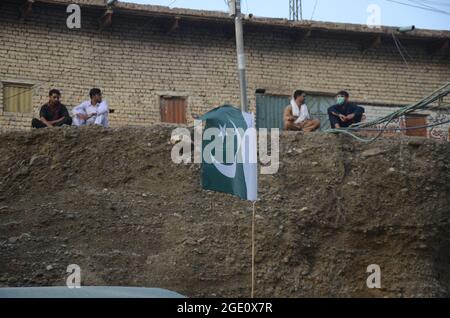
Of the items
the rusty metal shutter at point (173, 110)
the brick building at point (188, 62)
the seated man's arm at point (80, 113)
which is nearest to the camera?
the seated man's arm at point (80, 113)

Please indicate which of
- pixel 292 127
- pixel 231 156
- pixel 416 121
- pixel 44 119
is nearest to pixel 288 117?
pixel 292 127

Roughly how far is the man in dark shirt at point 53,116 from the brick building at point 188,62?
3.54 meters

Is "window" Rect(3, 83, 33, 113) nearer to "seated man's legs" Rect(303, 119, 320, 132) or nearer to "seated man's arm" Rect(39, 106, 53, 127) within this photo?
"seated man's arm" Rect(39, 106, 53, 127)

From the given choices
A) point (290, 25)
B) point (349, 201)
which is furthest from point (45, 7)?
point (349, 201)

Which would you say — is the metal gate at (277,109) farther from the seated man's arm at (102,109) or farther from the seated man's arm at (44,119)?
the seated man's arm at (44,119)

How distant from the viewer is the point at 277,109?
76.0 feet

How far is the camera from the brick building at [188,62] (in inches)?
846

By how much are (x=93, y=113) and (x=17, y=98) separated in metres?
4.17

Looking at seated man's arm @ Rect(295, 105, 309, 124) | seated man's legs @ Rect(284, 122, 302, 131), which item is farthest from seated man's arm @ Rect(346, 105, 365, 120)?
seated man's legs @ Rect(284, 122, 302, 131)

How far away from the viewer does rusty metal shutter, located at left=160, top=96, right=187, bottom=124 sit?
2230cm

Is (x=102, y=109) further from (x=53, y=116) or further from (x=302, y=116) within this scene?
(x=302, y=116)

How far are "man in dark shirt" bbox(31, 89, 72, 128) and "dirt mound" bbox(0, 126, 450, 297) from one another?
0.65 m

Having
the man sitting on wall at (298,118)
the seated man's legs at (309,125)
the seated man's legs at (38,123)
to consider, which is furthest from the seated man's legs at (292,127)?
the seated man's legs at (38,123)

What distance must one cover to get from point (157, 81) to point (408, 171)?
770 cm
